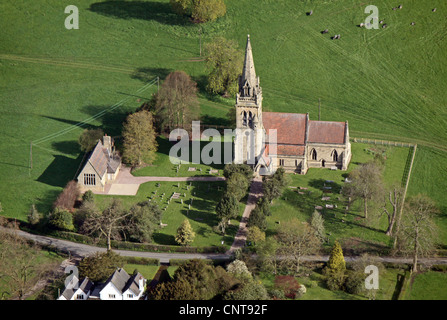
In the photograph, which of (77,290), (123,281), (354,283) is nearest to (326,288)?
(354,283)

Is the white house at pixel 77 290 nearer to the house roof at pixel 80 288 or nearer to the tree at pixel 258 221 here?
the house roof at pixel 80 288

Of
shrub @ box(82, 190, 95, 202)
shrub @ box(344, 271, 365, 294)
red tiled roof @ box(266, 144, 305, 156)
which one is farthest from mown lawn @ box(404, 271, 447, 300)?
shrub @ box(82, 190, 95, 202)

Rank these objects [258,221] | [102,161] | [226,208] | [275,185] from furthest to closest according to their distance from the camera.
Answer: [102,161], [275,185], [226,208], [258,221]

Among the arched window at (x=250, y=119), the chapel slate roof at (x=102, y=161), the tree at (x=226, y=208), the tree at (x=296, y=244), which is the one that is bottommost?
the tree at (x=296, y=244)

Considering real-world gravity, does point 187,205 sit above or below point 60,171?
below

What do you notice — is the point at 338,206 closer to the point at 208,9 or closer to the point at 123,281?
the point at 123,281

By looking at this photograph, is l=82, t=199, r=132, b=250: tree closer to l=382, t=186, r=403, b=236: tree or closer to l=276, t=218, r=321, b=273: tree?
l=276, t=218, r=321, b=273: tree

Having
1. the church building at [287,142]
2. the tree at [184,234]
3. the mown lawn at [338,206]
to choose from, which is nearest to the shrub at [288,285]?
the mown lawn at [338,206]
